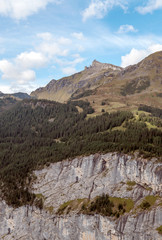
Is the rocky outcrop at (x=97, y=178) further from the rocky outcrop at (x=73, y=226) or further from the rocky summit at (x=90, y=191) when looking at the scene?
the rocky outcrop at (x=73, y=226)

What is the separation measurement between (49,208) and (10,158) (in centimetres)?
7176

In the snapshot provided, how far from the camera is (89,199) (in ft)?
347

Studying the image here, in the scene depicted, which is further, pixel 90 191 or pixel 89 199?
pixel 90 191

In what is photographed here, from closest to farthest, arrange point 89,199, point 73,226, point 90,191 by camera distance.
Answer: point 73,226 < point 89,199 < point 90,191

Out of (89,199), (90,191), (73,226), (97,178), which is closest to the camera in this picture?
(73,226)

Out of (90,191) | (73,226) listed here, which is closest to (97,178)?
(90,191)

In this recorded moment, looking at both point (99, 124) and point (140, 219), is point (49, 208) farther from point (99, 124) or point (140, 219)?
point (99, 124)

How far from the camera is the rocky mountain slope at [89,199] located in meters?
85.6

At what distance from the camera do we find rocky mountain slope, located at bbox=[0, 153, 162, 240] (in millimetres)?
85562

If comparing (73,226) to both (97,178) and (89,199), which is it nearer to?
(89,199)

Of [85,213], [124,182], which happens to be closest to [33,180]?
[85,213]

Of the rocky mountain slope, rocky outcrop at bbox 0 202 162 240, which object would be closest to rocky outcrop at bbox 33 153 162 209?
the rocky mountain slope

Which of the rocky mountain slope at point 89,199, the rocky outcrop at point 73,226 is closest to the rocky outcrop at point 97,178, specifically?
the rocky mountain slope at point 89,199

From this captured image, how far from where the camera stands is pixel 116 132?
14538 cm
